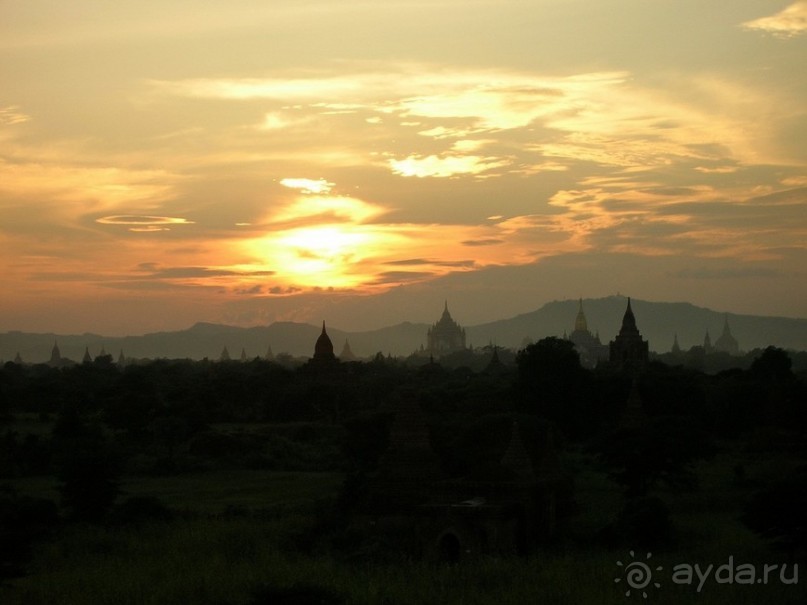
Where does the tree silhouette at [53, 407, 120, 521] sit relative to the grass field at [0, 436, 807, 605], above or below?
above

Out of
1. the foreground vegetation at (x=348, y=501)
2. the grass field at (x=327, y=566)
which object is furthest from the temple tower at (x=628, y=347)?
the grass field at (x=327, y=566)

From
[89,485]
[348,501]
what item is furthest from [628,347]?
[89,485]

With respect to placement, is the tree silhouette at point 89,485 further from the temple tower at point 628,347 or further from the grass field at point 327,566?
the temple tower at point 628,347

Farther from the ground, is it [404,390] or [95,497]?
[404,390]

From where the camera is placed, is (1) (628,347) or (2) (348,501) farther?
(1) (628,347)

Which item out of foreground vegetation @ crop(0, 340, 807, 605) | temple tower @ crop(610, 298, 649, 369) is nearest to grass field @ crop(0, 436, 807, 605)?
foreground vegetation @ crop(0, 340, 807, 605)

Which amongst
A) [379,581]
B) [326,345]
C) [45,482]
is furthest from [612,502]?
[326,345]

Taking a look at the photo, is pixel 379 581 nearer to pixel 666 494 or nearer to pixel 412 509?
pixel 412 509

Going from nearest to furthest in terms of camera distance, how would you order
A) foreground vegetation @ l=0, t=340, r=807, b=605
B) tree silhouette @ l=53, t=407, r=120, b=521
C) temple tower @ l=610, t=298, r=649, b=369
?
foreground vegetation @ l=0, t=340, r=807, b=605 → tree silhouette @ l=53, t=407, r=120, b=521 → temple tower @ l=610, t=298, r=649, b=369

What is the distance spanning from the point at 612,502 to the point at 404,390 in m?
10.3

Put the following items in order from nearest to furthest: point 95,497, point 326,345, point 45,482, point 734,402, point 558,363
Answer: point 95,497 < point 45,482 < point 734,402 < point 558,363 < point 326,345

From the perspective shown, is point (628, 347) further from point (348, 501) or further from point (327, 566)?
point (327, 566)

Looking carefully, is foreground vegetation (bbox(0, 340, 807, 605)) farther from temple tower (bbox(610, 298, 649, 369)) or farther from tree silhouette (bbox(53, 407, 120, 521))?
temple tower (bbox(610, 298, 649, 369))

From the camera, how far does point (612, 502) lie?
1820 inches
